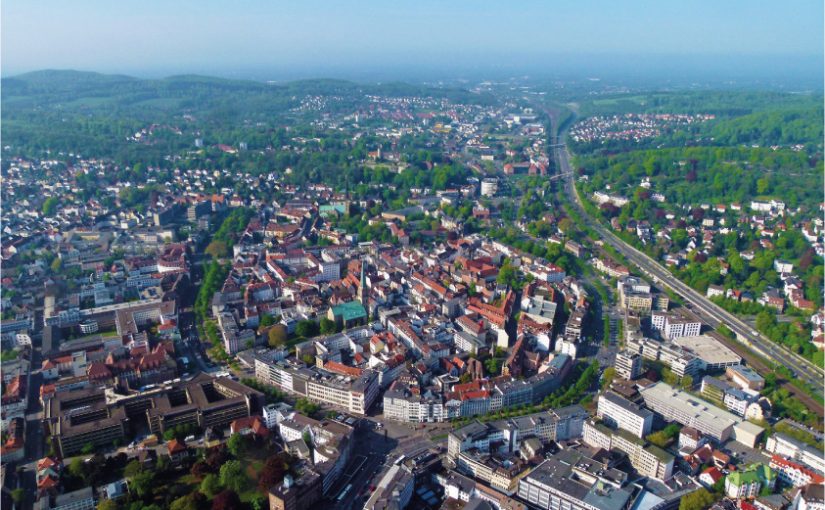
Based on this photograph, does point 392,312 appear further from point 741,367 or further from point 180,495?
point 741,367

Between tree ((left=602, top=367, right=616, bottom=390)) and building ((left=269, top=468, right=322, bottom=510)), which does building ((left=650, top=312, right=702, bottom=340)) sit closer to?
tree ((left=602, top=367, right=616, bottom=390))

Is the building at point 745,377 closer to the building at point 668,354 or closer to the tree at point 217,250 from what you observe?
the building at point 668,354

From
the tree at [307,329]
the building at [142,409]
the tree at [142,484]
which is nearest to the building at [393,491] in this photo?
the building at [142,409]

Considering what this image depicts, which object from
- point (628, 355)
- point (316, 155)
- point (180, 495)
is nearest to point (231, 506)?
point (180, 495)

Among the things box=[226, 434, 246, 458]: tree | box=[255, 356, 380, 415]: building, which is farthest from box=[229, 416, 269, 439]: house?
box=[255, 356, 380, 415]: building

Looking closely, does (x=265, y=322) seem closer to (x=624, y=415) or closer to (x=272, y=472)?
(x=272, y=472)
